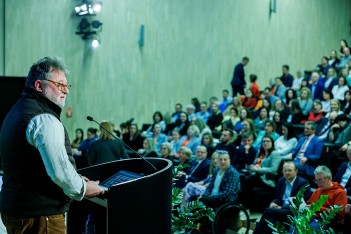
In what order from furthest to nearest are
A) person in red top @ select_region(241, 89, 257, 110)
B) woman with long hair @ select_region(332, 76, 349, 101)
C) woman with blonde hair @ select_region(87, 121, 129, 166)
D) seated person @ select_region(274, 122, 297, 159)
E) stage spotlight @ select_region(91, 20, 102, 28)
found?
person in red top @ select_region(241, 89, 257, 110), stage spotlight @ select_region(91, 20, 102, 28), woman with long hair @ select_region(332, 76, 349, 101), seated person @ select_region(274, 122, 297, 159), woman with blonde hair @ select_region(87, 121, 129, 166)

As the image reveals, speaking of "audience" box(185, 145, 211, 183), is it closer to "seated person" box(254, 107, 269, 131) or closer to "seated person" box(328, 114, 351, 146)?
"seated person" box(328, 114, 351, 146)

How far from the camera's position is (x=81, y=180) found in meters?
2.47

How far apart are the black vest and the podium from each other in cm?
24

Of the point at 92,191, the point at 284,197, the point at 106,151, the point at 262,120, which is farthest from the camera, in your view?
the point at 262,120

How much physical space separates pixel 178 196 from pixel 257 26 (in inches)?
434

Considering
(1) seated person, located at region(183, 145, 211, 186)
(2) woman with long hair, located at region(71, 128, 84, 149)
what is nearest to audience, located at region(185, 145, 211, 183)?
(1) seated person, located at region(183, 145, 211, 186)

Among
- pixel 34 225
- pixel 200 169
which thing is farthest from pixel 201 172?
pixel 34 225

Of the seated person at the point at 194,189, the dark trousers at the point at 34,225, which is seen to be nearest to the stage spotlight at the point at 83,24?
the seated person at the point at 194,189

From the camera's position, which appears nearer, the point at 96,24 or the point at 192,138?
the point at 192,138

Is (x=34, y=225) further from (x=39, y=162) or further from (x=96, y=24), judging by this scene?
(x=96, y=24)

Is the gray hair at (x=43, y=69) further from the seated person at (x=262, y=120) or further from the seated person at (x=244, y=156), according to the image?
the seated person at (x=262, y=120)

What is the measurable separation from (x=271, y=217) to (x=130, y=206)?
3.51 metres

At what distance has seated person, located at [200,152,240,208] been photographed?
649 cm

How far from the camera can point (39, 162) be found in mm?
2504
